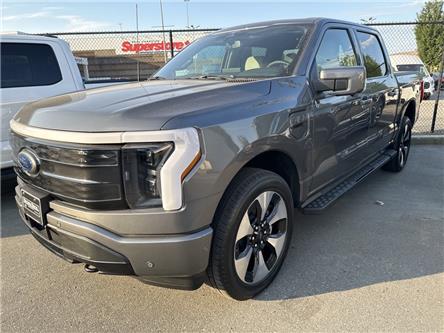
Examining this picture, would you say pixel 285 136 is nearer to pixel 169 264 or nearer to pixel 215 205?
pixel 215 205

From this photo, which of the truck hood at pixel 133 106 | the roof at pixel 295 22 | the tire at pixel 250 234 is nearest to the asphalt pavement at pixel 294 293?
the tire at pixel 250 234

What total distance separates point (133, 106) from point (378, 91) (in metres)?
3.05

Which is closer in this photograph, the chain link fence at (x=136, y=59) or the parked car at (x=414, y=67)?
the chain link fence at (x=136, y=59)

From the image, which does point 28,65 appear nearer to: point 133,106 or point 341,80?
point 133,106

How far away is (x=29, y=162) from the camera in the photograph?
2275 mm

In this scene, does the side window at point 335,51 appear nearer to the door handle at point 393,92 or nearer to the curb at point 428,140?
the door handle at point 393,92

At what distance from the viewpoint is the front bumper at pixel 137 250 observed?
1978mm

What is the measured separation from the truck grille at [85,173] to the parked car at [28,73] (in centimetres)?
252

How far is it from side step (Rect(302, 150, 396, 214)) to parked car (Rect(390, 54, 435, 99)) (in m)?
13.6

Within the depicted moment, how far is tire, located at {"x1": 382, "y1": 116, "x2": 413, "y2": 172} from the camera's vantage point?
5291mm

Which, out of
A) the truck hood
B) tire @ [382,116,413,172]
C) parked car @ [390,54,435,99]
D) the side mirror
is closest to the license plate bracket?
the truck hood

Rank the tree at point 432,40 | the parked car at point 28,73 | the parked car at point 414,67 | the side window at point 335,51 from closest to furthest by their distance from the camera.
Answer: the side window at point 335,51 → the parked car at point 28,73 → the parked car at point 414,67 → the tree at point 432,40

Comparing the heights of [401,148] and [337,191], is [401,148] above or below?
below

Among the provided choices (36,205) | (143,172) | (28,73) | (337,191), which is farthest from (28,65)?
(337,191)
